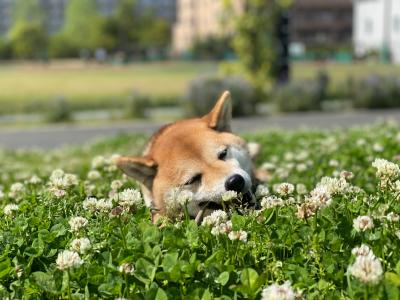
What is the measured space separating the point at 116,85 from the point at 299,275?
145ft

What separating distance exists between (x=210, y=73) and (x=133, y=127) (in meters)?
11.6

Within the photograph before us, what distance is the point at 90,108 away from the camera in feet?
90.8

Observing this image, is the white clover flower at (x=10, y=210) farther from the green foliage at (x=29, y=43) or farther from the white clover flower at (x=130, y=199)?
the green foliage at (x=29, y=43)

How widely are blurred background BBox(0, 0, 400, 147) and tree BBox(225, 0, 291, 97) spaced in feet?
0.11

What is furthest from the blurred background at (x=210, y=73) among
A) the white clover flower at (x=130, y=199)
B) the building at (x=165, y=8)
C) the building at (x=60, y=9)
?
the building at (x=165, y=8)

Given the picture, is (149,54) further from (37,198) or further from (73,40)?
(37,198)

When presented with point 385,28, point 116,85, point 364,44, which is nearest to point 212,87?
point 116,85

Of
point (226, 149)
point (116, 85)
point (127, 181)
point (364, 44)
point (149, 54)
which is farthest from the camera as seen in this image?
point (149, 54)

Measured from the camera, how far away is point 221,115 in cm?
522

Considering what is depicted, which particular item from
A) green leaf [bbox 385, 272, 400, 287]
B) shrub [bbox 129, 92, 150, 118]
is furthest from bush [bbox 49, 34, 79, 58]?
green leaf [bbox 385, 272, 400, 287]

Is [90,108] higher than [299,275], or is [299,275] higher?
[299,275]

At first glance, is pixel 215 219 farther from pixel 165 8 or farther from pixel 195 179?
pixel 165 8

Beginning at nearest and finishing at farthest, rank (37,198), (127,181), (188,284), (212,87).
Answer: (188,284) < (37,198) < (127,181) < (212,87)

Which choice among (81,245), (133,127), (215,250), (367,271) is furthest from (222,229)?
(133,127)
